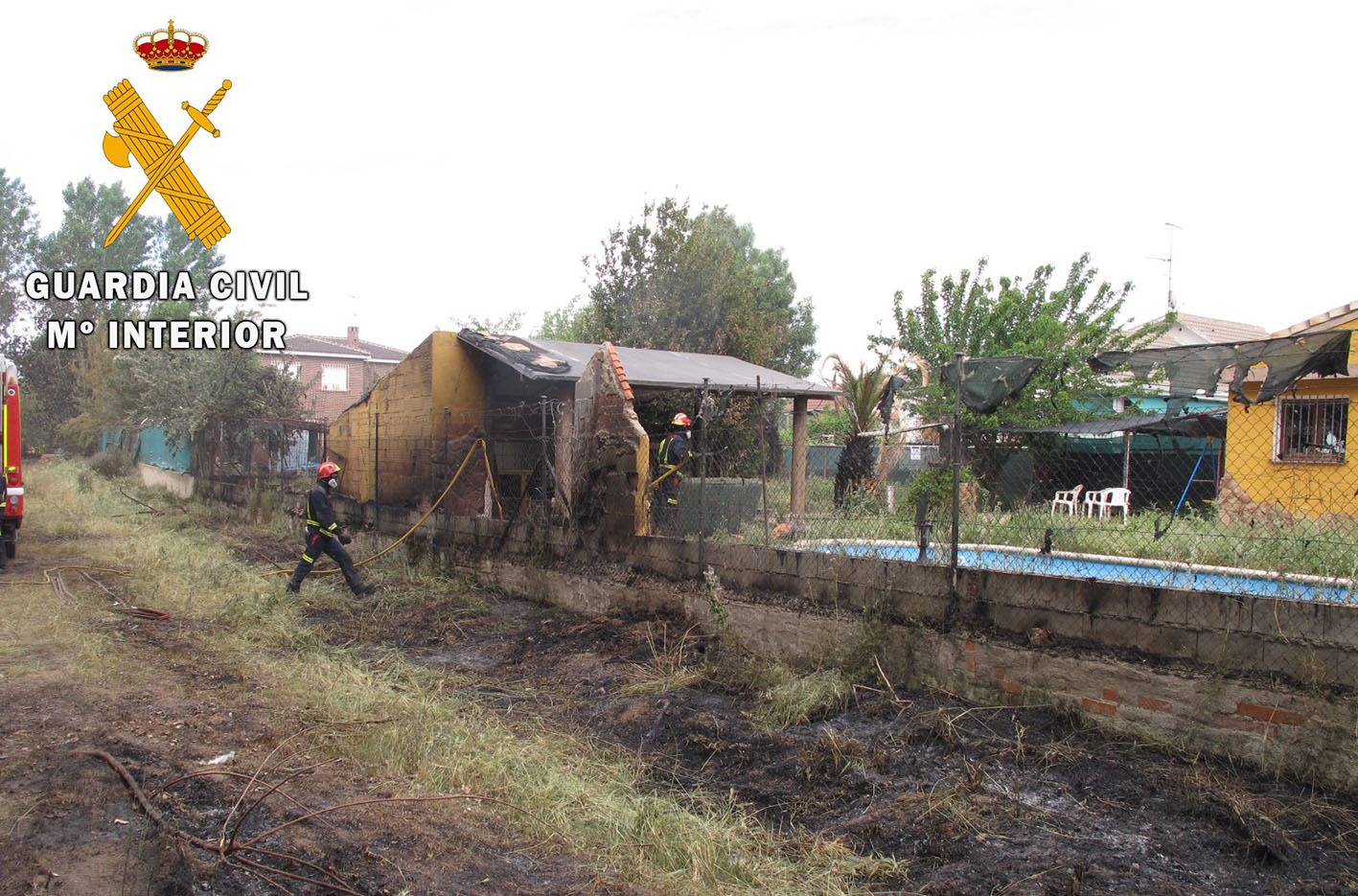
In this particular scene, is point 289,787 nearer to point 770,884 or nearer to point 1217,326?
point 770,884

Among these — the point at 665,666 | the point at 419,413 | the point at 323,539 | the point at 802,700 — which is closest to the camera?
the point at 802,700

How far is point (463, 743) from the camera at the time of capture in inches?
202

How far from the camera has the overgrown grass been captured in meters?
3.85

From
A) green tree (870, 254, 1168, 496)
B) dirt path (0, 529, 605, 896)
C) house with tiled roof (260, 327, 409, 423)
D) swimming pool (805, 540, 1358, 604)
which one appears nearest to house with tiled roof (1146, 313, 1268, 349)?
green tree (870, 254, 1168, 496)

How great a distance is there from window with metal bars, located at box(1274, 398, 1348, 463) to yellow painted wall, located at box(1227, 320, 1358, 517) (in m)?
0.10

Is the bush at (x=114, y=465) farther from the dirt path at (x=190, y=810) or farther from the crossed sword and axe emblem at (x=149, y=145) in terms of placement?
the dirt path at (x=190, y=810)

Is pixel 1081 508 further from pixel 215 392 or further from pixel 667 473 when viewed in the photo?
pixel 215 392

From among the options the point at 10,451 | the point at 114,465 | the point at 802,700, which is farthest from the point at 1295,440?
the point at 114,465

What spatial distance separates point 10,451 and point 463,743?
9306 mm

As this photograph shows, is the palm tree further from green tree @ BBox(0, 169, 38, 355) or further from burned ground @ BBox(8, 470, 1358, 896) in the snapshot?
green tree @ BBox(0, 169, 38, 355)

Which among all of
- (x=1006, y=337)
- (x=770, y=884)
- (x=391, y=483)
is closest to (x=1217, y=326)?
(x=1006, y=337)

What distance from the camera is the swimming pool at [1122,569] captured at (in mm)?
4988

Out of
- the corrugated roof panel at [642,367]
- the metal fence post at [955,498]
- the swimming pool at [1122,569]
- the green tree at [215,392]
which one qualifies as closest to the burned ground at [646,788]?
the metal fence post at [955,498]

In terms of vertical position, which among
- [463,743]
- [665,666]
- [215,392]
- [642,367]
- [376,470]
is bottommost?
[463,743]
